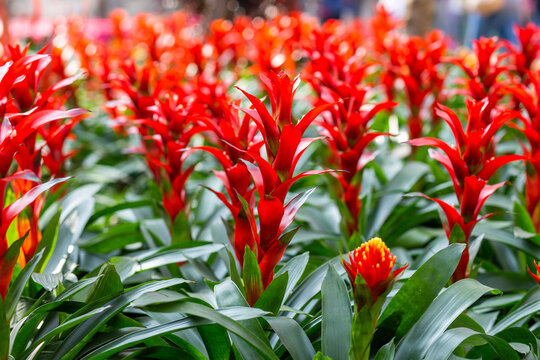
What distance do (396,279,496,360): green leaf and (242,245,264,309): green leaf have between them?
0.39m

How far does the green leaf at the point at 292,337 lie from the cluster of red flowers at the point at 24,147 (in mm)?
632

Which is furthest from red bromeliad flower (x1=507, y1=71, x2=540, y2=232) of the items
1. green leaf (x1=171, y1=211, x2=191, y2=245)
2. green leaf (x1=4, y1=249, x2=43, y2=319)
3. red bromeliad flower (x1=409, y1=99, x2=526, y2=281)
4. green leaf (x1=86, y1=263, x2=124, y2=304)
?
green leaf (x1=4, y1=249, x2=43, y2=319)

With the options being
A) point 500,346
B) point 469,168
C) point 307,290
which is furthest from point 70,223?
point 500,346

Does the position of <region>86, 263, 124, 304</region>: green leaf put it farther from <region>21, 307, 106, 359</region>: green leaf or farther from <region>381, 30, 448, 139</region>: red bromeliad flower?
<region>381, 30, 448, 139</region>: red bromeliad flower

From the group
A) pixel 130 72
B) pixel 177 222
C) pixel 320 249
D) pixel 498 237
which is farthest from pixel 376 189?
pixel 130 72

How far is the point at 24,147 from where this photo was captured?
6.09 ft

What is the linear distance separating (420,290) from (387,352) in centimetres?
22

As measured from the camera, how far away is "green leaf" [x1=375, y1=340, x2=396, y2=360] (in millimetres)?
1412

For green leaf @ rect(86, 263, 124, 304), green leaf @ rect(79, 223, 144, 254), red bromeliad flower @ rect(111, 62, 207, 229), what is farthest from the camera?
green leaf @ rect(79, 223, 144, 254)

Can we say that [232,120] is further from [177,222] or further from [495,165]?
[495,165]

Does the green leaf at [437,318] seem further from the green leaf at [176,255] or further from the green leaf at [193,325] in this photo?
the green leaf at [176,255]

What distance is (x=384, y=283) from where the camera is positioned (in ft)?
4.30

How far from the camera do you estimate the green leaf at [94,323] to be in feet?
5.02

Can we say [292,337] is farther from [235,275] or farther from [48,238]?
[48,238]
